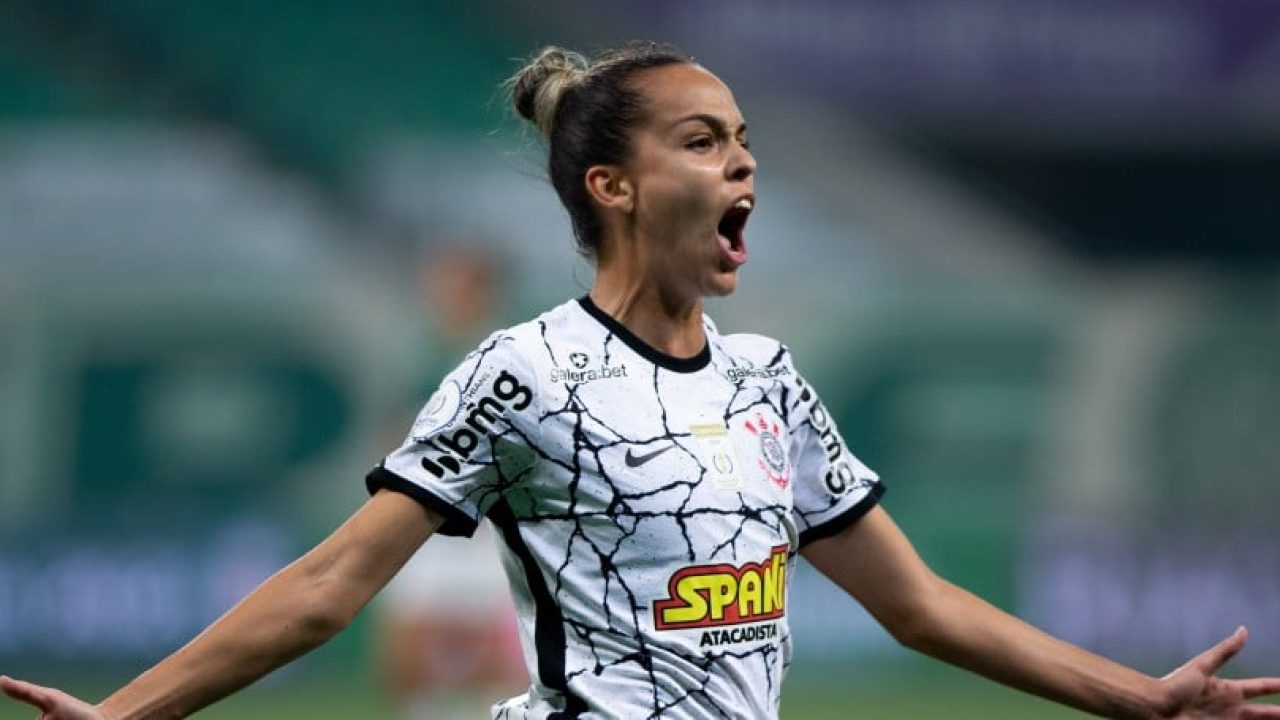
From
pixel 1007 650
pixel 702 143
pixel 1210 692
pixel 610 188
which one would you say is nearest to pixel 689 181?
pixel 702 143

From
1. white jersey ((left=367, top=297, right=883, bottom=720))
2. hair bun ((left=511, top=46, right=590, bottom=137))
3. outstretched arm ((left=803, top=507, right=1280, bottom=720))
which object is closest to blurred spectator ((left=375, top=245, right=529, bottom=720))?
hair bun ((left=511, top=46, right=590, bottom=137))

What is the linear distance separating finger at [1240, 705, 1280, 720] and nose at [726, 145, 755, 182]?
1408mm

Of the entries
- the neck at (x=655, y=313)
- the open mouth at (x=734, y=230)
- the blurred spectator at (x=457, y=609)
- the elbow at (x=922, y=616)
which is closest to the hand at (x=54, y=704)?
the neck at (x=655, y=313)

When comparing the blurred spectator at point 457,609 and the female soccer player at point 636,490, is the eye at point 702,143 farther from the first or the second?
the blurred spectator at point 457,609

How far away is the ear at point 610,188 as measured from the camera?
12.7 ft

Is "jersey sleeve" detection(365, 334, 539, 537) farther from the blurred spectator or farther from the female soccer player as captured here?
the blurred spectator

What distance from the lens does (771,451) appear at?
375cm

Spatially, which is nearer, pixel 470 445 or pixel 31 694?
pixel 31 694

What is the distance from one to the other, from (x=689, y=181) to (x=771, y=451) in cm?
51

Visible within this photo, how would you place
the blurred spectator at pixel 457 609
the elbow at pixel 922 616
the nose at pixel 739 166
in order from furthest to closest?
the blurred spectator at pixel 457 609 → the elbow at pixel 922 616 → the nose at pixel 739 166

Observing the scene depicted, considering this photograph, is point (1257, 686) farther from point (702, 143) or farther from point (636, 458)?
point (702, 143)

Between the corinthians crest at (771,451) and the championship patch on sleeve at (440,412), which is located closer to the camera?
the championship patch on sleeve at (440,412)

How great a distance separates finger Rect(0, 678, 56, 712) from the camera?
3340 millimetres

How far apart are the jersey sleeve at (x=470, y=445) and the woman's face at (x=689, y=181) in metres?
0.39
